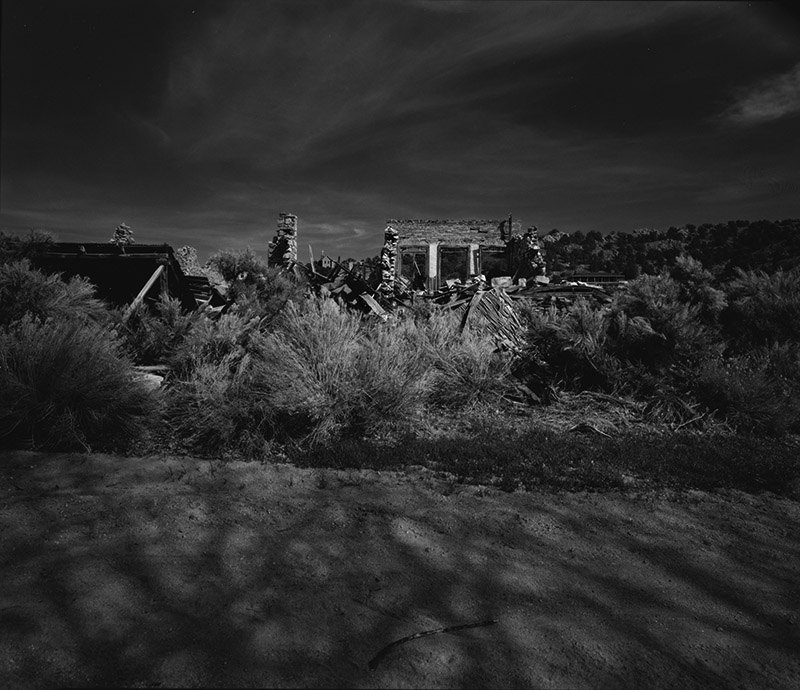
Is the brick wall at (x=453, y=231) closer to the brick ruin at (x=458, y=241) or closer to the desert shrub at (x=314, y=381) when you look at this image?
the brick ruin at (x=458, y=241)

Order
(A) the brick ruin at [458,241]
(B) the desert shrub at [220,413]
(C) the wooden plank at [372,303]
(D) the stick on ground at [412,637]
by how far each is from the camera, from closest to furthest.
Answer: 1. (D) the stick on ground at [412,637]
2. (B) the desert shrub at [220,413]
3. (C) the wooden plank at [372,303]
4. (A) the brick ruin at [458,241]

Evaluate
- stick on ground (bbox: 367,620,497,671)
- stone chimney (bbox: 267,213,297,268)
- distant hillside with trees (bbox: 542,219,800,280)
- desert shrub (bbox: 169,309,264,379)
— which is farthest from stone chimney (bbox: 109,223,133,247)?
distant hillside with trees (bbox: 542,219,800,280)

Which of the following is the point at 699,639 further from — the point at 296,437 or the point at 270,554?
the point at 296,437

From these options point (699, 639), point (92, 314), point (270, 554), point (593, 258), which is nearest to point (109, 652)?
point (270, 554)

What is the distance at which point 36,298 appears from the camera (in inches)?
276

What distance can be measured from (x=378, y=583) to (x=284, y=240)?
67.0ft

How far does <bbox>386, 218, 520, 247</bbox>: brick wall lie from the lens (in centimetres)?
2861

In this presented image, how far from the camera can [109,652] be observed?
1.89 metres

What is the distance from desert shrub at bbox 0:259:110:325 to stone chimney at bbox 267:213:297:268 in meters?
14.1

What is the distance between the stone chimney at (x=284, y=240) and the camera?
70.0ft

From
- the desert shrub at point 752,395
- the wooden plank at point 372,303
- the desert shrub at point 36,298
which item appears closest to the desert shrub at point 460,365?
the wooden plank at point 372,303

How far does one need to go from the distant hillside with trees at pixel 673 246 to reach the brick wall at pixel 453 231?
13456 mm

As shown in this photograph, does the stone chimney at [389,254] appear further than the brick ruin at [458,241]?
No

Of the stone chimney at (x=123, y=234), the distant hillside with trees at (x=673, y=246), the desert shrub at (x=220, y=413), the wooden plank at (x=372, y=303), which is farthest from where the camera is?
the distant hillside with trees at (x=673, y=246)
